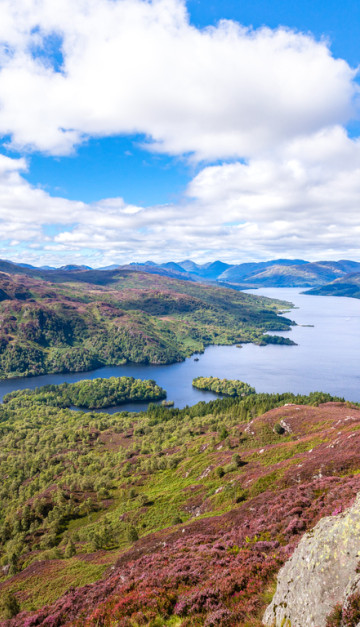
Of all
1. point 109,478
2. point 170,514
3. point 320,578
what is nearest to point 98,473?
point 109,478

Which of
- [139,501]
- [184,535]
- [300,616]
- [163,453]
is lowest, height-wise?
[163,453]

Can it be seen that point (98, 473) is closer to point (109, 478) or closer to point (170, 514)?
point (109, 478)

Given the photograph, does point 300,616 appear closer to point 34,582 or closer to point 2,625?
point 2,625

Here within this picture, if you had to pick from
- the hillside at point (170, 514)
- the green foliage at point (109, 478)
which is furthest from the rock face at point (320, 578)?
the green foliage at point (109, 478)

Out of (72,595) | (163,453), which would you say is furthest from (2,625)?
(163,453)

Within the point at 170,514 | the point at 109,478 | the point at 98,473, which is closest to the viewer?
the point at 170,514

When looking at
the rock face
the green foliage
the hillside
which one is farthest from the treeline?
the rock face
